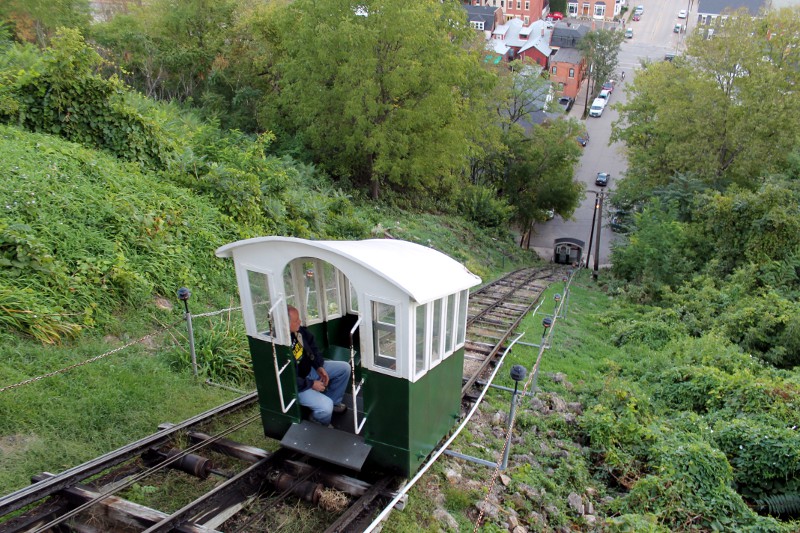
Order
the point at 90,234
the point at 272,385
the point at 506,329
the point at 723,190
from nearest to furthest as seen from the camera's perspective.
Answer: the point at 272,385 < the point at 90,234 < the point at 506,329 < the point at 723,190

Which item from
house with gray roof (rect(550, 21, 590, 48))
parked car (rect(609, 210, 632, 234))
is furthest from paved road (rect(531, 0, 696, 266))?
house with gray roof (rect(550, 21, 590, 48))

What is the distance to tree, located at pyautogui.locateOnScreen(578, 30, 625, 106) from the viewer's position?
6128 cm

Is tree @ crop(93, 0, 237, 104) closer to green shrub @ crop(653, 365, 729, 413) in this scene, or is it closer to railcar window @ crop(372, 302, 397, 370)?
railcar window @ crop(372, 302, 397, 370)

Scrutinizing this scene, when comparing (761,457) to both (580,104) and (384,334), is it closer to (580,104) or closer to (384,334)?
(384,334)

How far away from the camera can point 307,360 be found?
6.44 metres

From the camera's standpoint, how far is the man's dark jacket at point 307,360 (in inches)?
253

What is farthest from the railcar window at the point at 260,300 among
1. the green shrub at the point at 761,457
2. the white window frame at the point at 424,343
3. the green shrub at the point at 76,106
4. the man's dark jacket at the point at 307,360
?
the green shrub at the point at 76,106

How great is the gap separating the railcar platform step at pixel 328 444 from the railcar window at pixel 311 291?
1356mm

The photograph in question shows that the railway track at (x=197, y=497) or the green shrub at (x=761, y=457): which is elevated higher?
the railway track at (x=197, y=497)

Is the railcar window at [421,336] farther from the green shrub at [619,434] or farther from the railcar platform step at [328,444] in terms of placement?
the green shrub at [619,434]

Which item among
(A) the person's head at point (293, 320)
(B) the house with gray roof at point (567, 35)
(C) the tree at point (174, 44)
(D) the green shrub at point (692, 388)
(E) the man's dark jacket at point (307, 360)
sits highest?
(B) the house with gray roof at point (567, 35)

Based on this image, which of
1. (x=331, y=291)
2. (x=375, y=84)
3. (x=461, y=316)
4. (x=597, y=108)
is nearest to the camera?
(x=461, y=316)

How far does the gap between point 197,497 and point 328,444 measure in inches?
64.3

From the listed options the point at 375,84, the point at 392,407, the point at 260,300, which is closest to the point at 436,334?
the point at 392,407
